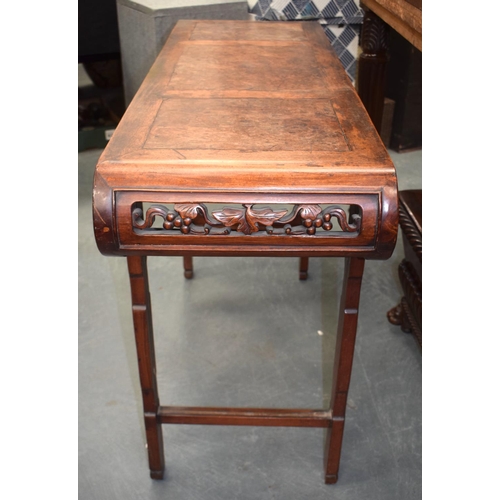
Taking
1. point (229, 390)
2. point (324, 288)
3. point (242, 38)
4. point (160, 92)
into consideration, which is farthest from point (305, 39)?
point (229, 390)

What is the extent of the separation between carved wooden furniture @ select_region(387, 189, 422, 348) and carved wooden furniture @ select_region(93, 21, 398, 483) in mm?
425

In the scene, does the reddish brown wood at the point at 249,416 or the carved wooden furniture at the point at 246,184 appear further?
the reddish brown wood at the point at 249,416

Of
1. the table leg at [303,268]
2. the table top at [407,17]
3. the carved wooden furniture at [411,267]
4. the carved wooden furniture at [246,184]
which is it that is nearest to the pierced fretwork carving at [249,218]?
the carved wooden furniture at [246,184]

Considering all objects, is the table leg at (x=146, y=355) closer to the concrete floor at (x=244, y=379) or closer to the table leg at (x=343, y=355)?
the concrete floor at (x=244, y=379)

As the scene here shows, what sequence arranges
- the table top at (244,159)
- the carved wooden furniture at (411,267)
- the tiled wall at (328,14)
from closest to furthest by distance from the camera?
the table top at (244,159) → the carved wooden furniture at (411,267) → the tiled wall at (328,14)

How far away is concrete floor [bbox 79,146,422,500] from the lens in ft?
3.89

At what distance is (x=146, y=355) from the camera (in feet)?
3.43

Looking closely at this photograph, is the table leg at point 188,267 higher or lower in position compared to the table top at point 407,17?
lower

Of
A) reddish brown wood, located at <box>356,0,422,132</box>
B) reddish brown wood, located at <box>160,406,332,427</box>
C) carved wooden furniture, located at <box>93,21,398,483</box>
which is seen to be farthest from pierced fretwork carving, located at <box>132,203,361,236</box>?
reddish brown wood, located at <box>356,0,422,132</box>

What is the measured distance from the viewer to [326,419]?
1124 millimetres

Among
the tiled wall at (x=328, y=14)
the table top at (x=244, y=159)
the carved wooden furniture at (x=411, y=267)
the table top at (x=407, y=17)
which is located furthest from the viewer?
the tiled wall at (x=328, y=14)

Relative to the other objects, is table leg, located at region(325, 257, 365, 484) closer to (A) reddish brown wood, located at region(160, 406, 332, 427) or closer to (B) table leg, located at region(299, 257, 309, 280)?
(A) reddish brown wood, located at region(160, 406, 332, 427)

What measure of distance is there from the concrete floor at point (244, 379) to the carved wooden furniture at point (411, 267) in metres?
0.07

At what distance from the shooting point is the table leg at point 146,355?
3.18ft
